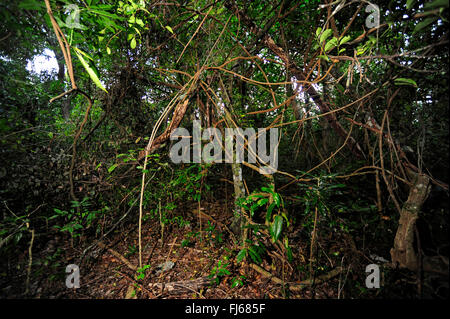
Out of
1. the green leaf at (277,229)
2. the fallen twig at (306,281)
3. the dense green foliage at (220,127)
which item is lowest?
the fallen twig at (306,281)

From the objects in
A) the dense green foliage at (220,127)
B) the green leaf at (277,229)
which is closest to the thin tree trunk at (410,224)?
the dense green foliage at (220,127)

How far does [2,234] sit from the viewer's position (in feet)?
4.95

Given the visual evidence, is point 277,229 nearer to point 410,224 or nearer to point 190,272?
point 410,224

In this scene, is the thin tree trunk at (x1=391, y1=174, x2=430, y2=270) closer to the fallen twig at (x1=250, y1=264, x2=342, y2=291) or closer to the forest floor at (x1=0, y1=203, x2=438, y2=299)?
the forest floor at (x1=0, y1=203, x2=438, y2=299)

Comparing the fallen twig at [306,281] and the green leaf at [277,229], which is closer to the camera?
the green leaf at [277,229]

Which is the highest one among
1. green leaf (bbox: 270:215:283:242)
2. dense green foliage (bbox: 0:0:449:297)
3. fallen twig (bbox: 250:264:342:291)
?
dense green foliage (bbox: 0:0:449:297)

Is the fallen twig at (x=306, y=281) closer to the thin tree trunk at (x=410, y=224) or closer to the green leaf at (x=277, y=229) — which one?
the thin tree trunk at (x=410, y=224)

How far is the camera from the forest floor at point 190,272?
4.63ft

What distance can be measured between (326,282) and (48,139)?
328 centimetres

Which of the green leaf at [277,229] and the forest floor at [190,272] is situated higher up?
the green leaf at [277,229]

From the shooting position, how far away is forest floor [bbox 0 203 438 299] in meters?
1.41

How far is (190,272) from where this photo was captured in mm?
1708

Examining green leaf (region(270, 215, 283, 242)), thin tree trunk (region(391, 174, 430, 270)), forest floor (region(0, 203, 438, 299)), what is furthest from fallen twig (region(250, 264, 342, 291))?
green leaf (region(270, 215, 283, 242))
